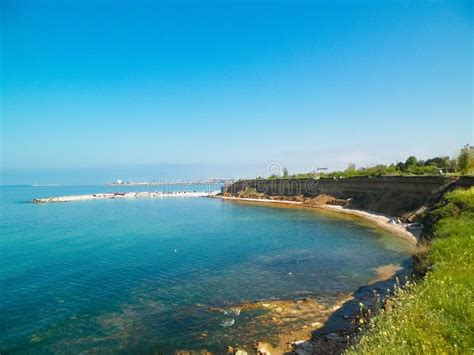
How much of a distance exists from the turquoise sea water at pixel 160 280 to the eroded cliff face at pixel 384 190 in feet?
34.5

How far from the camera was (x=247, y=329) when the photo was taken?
619 inches

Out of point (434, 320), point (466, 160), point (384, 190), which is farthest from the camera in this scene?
point (384, 190)

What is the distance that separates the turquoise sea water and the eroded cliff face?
10.5m

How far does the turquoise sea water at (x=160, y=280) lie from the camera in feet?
50.9

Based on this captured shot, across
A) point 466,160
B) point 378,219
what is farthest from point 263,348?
point 466,160

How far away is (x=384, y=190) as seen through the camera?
6188 centimetres

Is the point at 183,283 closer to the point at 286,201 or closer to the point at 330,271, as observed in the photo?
the point at 330,271

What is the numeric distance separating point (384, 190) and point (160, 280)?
51509 millimetres

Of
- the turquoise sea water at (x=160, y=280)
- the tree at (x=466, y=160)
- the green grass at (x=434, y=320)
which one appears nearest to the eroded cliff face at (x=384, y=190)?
the tree at (x=466, y=160)

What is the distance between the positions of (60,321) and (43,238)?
31.9m

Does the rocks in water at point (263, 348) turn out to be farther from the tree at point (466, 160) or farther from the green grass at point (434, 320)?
the tree at point (466, 160)

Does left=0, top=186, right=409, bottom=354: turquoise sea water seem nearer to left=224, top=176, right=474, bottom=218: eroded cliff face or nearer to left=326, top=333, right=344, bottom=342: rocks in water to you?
left=326, top=333, right=344, bottom=342: rocks in water

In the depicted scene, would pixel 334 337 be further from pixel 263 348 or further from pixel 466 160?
pixel 466 160

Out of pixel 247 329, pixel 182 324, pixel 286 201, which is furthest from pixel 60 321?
pixel 286 201
